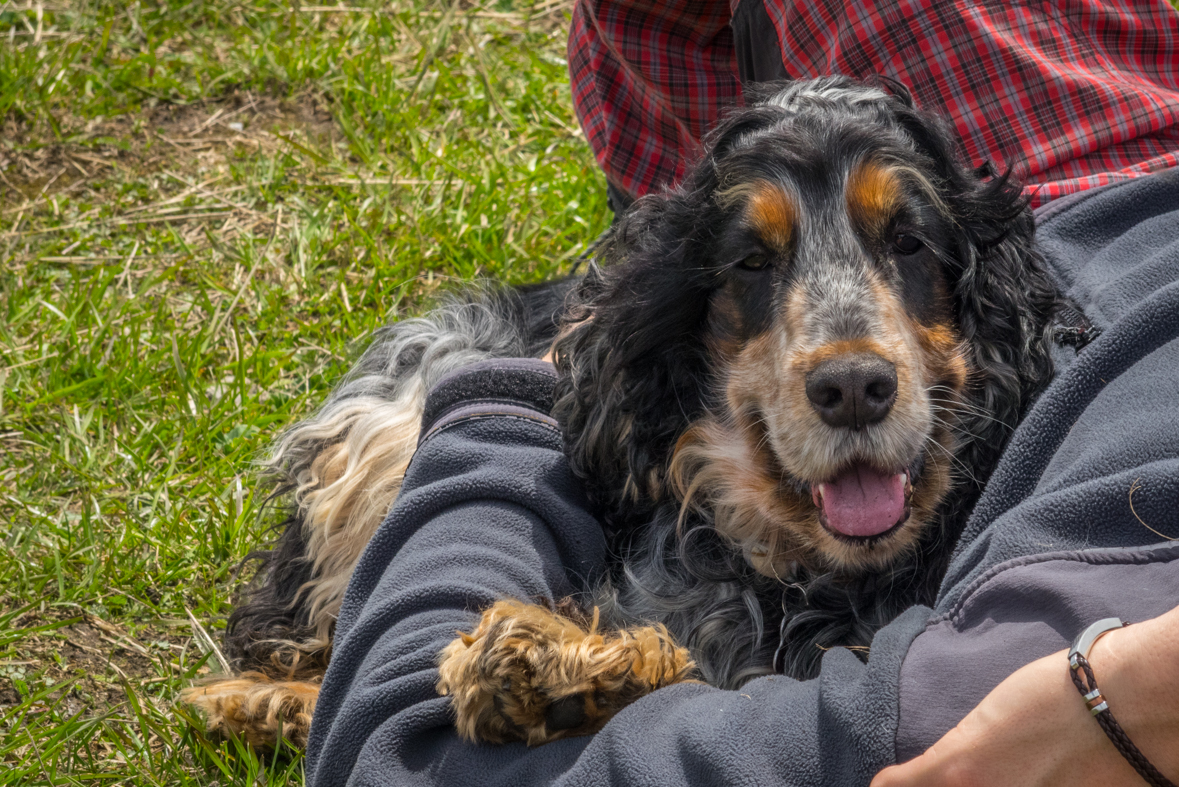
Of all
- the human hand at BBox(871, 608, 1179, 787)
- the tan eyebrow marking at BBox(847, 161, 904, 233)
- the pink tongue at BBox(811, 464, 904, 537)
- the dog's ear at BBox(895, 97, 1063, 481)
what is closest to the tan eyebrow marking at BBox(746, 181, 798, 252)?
the tan eyebrow marking at BBox(847, 161, 904, 233)

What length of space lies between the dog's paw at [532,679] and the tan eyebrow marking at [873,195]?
0.98 m

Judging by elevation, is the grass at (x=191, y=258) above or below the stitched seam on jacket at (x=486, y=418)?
below

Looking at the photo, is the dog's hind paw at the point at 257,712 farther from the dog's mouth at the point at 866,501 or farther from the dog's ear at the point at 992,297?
the dog's ear at the point at 992,297

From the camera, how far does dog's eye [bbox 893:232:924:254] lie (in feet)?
7.37

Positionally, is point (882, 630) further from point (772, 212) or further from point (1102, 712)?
point (772, 212)

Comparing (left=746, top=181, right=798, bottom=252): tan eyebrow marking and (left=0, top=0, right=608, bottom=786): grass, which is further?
(left=0, top=0, right=608, bottom=786): grass

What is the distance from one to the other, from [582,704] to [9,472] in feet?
8.04

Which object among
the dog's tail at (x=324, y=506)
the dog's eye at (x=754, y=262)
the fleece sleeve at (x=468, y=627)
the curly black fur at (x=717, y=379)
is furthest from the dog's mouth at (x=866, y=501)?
the dog's tail at (x=324, y=506)

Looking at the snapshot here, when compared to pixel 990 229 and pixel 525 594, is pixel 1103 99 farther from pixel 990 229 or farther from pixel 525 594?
pixel 525 594

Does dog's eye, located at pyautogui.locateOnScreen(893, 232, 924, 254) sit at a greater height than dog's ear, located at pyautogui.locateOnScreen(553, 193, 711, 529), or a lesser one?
greater

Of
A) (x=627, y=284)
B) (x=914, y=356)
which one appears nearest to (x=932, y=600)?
(x=914, y=356)

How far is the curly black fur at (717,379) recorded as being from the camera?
2283 mm

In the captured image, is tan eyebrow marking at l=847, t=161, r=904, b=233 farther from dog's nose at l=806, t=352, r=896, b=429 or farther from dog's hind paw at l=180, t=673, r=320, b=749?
dog's hind paw at l=180, t=673, r=320, b=749

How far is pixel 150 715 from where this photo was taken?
2.82m
